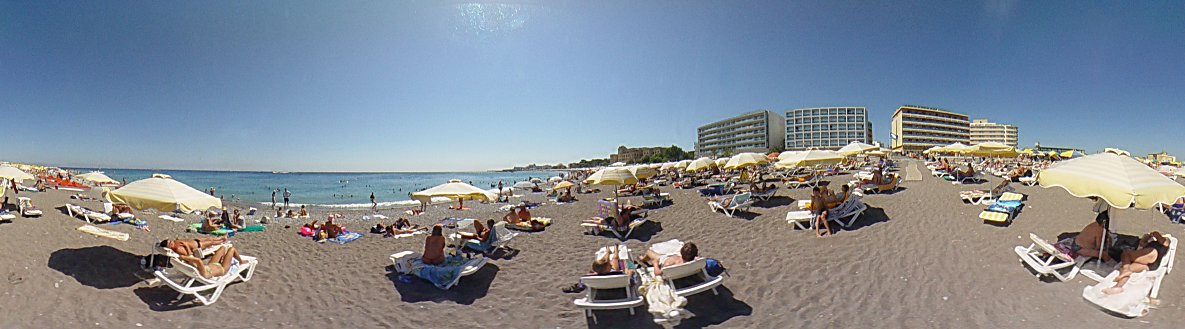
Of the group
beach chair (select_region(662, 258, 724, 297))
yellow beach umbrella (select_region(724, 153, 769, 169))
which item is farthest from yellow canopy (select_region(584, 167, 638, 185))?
yellow beach umbrella (select_region(724, 153, 769, 169))

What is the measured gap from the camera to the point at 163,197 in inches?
240

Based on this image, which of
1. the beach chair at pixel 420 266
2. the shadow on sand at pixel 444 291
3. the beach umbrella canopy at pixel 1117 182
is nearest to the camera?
the beach umbrella canopy at pixel 1117 182

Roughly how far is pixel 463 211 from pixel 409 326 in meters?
18.2

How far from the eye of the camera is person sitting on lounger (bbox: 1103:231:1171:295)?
4.71 m

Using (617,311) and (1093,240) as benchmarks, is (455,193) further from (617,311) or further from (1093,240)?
(1093,240)

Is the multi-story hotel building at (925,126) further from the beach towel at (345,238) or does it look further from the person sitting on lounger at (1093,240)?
the beach towel at (345,238)

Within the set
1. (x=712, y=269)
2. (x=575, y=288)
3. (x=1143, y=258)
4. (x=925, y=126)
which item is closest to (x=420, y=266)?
(x=575, y=288)

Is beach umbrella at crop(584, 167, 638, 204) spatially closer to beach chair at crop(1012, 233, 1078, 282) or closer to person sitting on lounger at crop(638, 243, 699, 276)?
person sitting on lounger at crop(638, 243, 699, 276)

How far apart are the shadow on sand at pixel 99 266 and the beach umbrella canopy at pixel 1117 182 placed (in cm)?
1292

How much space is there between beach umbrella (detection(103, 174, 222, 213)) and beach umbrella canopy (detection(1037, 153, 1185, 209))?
464 inches

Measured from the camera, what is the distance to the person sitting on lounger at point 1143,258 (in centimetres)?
471

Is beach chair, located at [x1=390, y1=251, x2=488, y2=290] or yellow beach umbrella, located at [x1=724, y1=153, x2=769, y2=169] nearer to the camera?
beach chair, located at [x1=390, y1=251, x2=488, y2=290]

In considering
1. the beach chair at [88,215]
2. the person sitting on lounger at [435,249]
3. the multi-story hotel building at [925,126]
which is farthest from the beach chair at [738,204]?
the multi-story hotel building at [925,126]

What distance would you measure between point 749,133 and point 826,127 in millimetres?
14764
